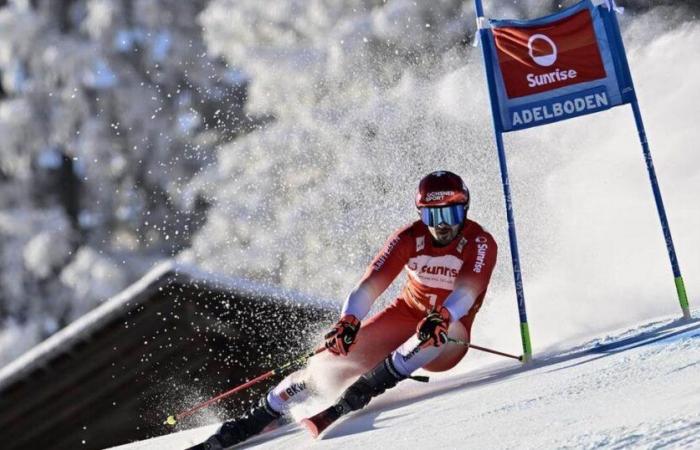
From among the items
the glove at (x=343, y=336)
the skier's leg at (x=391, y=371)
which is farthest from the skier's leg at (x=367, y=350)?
the skier's leg at (x=391, y=371)

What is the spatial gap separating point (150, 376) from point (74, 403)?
55cm

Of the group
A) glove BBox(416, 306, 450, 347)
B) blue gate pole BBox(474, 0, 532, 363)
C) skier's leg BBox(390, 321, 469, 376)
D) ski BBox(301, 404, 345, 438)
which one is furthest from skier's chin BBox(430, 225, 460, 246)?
ski BBox(301, 404, 345, 438)

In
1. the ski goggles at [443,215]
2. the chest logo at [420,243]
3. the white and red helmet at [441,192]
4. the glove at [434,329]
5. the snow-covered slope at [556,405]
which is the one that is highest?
the white and red helmet at [441,192]

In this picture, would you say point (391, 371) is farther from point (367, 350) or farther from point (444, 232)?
point (444, 232)

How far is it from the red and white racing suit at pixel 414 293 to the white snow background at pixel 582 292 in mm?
203

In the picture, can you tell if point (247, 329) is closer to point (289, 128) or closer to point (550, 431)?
point (550, 431)

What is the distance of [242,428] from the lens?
502cm

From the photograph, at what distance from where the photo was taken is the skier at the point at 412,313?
492 centimetres

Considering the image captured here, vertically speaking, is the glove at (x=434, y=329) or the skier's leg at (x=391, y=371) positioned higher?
the glove at (x=434, y=329)

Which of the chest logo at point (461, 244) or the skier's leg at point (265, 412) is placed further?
the chest logo at point (461, 244)

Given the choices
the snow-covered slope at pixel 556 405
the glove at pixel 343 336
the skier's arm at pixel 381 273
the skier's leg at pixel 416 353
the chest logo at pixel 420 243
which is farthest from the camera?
the chest logo at pixel 420 243

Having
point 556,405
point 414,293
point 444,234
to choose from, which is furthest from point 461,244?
point 556,405

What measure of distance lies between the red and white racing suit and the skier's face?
0.08ft

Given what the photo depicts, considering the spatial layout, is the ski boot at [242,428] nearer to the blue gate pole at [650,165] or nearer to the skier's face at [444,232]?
the skier's face at [444,232]
